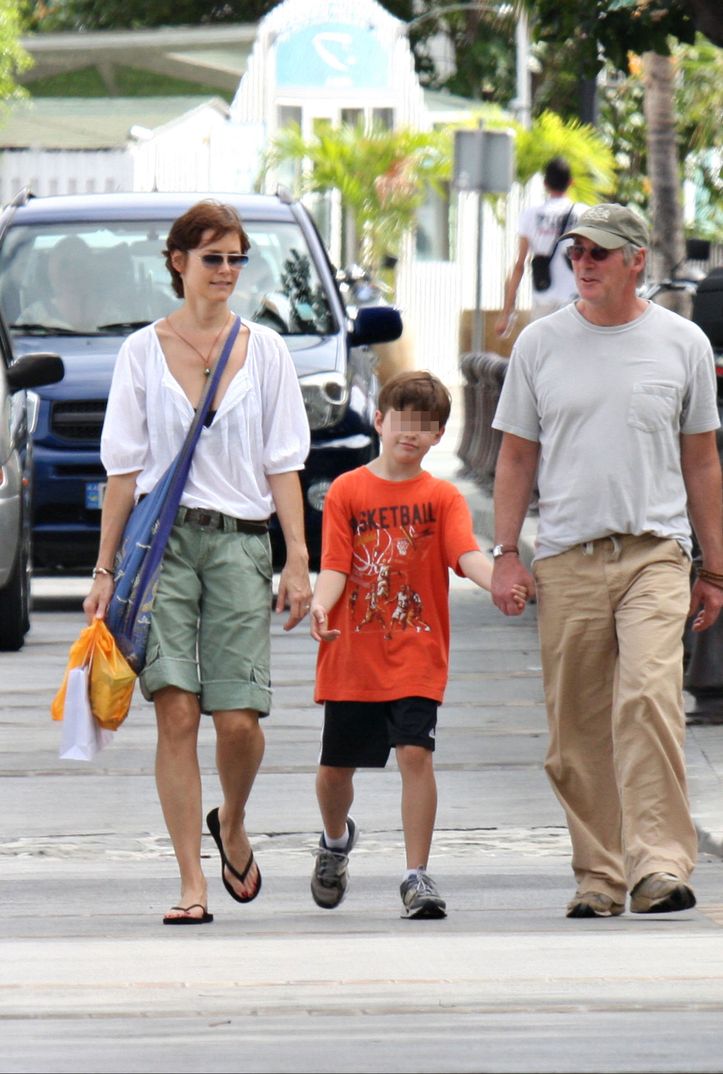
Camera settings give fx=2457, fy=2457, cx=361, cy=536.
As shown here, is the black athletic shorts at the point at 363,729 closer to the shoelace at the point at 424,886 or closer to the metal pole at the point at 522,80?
the shoelace at the point at 424,886

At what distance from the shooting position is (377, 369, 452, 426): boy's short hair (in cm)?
642

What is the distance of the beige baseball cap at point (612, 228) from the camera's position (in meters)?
6.32

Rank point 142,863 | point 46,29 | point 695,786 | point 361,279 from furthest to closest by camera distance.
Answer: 1. point 46,29
2. point 361,279
3. point 695,786
4. point 142,863

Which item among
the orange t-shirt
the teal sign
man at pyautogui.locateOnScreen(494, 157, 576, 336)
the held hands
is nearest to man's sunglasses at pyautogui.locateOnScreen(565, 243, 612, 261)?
the orange t-shirt

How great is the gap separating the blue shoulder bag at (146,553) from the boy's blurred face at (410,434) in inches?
20.8

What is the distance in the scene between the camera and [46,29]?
176 feet

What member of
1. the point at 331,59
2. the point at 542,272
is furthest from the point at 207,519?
the point at 331,59

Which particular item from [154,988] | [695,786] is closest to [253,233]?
[695,786]

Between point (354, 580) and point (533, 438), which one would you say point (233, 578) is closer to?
point (354, 580)

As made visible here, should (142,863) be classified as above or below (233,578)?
below

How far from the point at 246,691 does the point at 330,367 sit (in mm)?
6485

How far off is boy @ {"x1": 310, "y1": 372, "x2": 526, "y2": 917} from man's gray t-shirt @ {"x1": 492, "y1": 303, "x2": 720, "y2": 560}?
0.27 metres

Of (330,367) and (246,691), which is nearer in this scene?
(246,691)

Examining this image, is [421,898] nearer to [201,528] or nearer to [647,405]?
[201,528]
